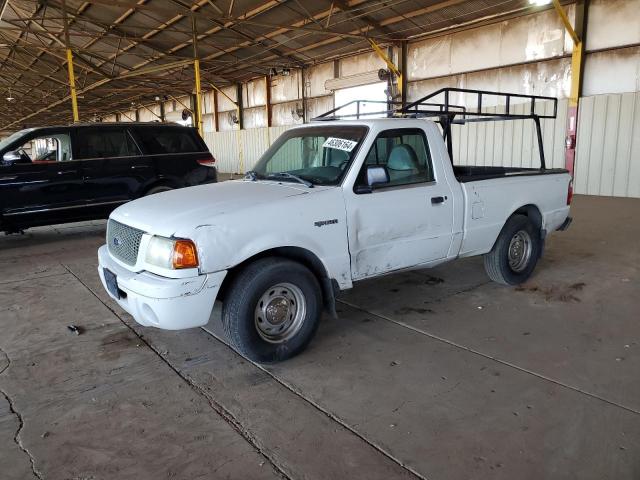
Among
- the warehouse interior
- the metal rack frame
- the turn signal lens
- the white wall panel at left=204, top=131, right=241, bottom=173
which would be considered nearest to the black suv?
the warehouse interior

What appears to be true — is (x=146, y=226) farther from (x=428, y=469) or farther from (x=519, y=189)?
(x=519, y=189)

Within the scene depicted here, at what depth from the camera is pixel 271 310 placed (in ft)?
11.5

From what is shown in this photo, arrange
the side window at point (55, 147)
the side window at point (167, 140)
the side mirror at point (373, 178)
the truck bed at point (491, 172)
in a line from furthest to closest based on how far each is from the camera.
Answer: the side window at point (167, 140)
the side window at point (55, 147)
the truck bed at point (491, 172)
the side mirror at point (373, 178)

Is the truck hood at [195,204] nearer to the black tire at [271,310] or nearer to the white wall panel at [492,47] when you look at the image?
the black tire at [271,310]

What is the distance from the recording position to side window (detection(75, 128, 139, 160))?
7.96 m

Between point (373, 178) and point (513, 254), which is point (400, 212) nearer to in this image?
point (373, 178)

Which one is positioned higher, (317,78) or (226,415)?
(317,78)

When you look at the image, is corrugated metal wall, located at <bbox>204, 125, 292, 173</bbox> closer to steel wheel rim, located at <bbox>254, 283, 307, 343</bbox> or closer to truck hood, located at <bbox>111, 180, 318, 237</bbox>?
truck hood, located at <bbox>111, 180, 318, 237</bbox>

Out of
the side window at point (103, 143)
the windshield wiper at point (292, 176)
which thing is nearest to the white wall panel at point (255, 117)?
the side window at point (103, 143)

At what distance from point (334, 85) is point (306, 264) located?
51.8 ft

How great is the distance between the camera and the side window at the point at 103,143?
7.96 metres

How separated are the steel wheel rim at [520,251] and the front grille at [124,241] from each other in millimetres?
3822

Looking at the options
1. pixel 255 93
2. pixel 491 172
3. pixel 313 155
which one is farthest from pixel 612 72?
pixel 255 93

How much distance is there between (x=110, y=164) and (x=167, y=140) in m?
1.11
